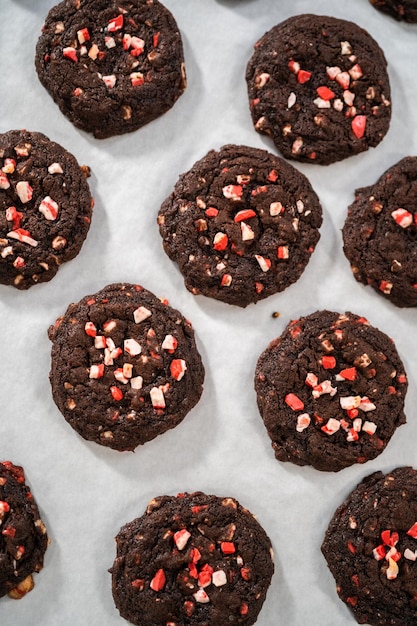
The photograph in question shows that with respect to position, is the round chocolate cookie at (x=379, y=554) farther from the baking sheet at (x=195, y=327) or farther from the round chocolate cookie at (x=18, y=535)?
the round chocolate cookie at (x=18, y=535)

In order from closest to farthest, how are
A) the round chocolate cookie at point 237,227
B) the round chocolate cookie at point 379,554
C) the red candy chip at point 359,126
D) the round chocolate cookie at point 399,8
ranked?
the round chocolate cookie at point 379,554 → the round chocolate cookie at point 237,227 → the red candy chip at point 359,126 → the round chocolate cookie at point 399,8

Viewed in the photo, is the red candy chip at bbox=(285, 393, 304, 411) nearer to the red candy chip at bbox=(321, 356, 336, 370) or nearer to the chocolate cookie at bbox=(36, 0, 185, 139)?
the red candy chip at bbox=(321, 356, 336, 370)

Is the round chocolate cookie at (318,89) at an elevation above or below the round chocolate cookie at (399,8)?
below

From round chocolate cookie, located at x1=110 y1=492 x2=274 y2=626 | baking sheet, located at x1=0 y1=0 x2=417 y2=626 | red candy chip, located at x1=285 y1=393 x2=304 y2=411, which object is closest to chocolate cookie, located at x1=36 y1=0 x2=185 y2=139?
baking sheet, located at x1=0 y1=0 x2=417 y2=626

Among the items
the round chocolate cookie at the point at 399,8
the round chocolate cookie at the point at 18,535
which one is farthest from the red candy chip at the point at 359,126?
the round chocolate cookie at the point at 18,535

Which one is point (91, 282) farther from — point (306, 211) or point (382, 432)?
point (382, 432)

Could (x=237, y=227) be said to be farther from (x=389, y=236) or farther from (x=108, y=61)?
(x=108, y=61)
